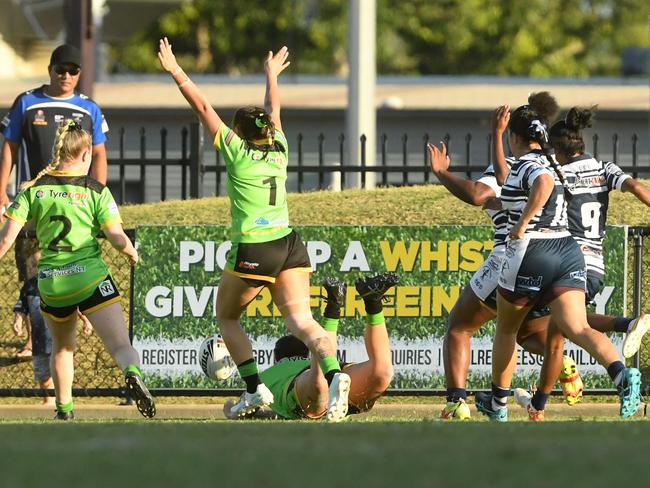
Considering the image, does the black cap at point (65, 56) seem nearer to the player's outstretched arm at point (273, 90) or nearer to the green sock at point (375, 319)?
the player's outstretched arm at point (273, 90)

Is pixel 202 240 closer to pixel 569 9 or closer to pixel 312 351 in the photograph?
pixel 312 351

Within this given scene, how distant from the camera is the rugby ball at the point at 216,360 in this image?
34.4ft

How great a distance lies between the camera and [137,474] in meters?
5.16

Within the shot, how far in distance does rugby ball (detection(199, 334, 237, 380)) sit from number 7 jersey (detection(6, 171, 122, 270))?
154 centimetres

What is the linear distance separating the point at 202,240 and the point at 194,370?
100 centimetres

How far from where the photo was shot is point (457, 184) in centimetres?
977

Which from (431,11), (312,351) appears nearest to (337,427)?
(312,351)

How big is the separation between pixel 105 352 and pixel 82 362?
205 millimetres

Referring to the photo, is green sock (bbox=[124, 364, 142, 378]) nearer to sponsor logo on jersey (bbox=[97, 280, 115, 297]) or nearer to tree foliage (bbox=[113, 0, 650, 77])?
sponsor logo on jersey (bbox=[97, 280, 115, 297])

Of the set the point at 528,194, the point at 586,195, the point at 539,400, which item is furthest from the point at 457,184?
the point at 539,400

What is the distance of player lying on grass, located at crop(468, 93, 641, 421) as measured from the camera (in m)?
9.10

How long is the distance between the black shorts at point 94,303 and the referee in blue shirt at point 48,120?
198 cm

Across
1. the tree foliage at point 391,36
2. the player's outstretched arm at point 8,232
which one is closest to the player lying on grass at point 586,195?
the player's outstretched arm at point 8,232

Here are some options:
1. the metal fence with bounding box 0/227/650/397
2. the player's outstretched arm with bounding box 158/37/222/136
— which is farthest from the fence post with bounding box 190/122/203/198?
the player's outstretched arm with bounding box 158/37/222/136
